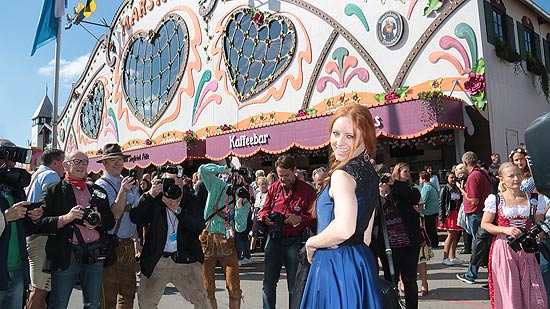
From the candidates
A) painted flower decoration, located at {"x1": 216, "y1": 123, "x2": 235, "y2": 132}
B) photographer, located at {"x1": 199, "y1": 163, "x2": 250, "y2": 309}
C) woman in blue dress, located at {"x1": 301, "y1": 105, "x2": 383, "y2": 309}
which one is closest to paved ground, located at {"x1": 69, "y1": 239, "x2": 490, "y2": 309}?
photographer, located at {"x1": 199, "y1": 163, "x2": 250, "y2": 309}

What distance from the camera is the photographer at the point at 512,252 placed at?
14.2 ft

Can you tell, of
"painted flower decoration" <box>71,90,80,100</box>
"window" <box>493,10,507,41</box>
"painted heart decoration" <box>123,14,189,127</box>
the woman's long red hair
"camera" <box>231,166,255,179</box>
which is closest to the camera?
the woman's long red hair

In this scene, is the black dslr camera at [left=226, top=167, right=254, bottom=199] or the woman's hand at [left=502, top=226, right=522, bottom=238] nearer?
the woman's hand at [left=502, top=226, right=522, bottom=238]

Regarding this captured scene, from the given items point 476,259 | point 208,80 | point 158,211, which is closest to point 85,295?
point 158,211

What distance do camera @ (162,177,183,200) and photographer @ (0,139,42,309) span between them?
1.07 meters

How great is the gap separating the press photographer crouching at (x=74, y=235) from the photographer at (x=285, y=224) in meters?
1.71

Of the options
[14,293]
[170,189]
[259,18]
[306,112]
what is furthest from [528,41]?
[14,293]

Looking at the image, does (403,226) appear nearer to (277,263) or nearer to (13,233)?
(277,263)

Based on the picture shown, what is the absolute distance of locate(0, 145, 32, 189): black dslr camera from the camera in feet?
12.2

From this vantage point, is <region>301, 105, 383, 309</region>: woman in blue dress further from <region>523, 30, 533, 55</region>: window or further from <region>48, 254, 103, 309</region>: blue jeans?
<region>523, 30, 533, 55</region>: window

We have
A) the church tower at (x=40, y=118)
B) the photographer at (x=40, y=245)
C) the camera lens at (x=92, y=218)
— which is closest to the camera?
the camera lens at (x=92, y=218)

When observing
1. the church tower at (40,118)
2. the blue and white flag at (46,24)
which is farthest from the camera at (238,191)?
the church tower at (40,118)

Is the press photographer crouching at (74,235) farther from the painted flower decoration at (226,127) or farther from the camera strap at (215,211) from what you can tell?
the painted flower decoration at (226,127)

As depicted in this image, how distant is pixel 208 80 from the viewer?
18969mm
